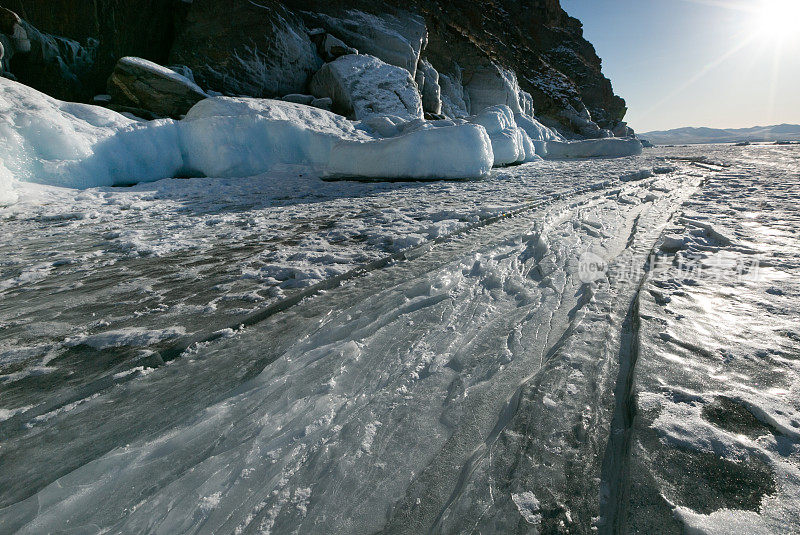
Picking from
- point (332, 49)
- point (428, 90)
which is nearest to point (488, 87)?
point (428, 90)

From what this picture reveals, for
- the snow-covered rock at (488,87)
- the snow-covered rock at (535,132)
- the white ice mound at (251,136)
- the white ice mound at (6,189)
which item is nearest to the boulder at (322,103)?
the white ice mound at (251,136)

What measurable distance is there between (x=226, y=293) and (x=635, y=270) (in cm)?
Answer: 229

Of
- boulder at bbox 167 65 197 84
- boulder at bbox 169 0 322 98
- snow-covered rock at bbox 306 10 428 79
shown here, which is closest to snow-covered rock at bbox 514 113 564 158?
snow-covered rock at bbox 306 10 428 79

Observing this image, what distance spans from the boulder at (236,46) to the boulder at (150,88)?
78.2 inches

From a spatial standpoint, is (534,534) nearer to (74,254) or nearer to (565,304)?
(565,304)

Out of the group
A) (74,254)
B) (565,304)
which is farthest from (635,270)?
(74,254)

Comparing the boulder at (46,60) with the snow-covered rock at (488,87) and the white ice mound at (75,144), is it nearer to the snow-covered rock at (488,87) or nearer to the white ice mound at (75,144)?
the white ice mound at (75,144)

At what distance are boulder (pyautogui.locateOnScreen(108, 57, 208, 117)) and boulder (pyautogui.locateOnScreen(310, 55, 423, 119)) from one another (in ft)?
13.2

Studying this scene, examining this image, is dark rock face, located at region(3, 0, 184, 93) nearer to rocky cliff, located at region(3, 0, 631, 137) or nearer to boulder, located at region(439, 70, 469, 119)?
rocky cliff, located at region(3, 0, 631, 137)

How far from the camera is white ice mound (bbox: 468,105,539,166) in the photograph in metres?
9.42

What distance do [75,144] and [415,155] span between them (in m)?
5.36

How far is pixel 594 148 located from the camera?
15.2m

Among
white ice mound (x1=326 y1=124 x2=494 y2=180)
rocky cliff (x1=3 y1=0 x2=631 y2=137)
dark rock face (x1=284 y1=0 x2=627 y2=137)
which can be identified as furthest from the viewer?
dark rock face (x1=284 y1=0 x2=627 y2=137)

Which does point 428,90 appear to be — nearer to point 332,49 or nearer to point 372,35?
point 372,35
